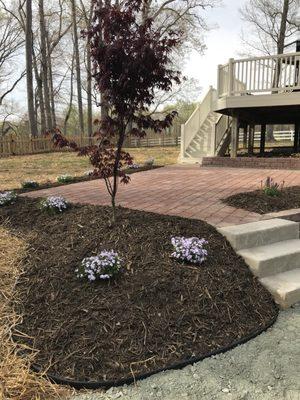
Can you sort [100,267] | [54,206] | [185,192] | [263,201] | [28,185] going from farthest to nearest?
[28,185], [185,192], [263,201], [54,206], [100,267]

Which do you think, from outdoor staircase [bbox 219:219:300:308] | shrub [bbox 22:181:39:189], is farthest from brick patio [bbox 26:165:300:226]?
Answer: shrub [bbox 22:181:39:189]

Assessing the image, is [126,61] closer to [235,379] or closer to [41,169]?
[235,379]

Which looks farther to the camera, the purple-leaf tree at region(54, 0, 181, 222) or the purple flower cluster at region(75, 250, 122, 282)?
the purple-leaf tree at region(54, 0, 181, 222)

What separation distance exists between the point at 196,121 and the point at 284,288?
30.0 ft

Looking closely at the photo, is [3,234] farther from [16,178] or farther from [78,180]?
[16,178]

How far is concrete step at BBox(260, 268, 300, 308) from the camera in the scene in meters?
3.18

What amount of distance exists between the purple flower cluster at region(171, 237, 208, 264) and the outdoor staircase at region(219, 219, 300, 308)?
49cm

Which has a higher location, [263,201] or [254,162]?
[254,162]

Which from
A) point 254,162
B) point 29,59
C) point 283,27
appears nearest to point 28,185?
point 254,162

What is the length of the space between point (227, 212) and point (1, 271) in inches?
101

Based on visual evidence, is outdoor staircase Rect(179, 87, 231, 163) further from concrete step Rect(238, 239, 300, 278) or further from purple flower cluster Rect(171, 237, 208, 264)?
purple flower cluster Rect(171, 237, 208, 264)

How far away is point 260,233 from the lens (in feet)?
12.4

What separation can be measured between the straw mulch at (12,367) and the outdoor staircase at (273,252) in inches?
76.1

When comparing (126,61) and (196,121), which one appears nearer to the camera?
(126,61)
